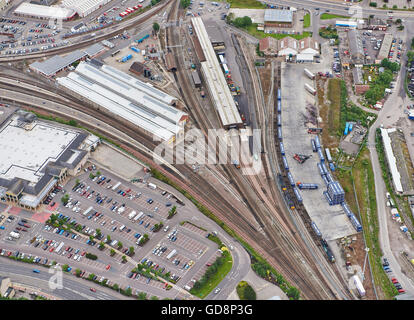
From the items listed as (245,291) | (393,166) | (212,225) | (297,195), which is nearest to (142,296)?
(245,291)

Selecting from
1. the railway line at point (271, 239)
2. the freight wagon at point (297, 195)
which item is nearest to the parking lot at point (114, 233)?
the railway line at point (271, 239)

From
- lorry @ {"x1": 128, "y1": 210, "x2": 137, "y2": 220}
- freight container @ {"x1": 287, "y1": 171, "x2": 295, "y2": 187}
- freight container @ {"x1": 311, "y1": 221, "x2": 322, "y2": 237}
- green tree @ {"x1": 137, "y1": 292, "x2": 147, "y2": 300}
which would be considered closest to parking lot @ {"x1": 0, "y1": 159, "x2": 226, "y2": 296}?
lorry @ {"x1": 128, "y1": 210, "x2": 137, "y2": 220}

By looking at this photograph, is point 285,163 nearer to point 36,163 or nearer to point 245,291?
point 245,291

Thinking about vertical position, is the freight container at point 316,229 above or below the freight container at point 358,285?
above

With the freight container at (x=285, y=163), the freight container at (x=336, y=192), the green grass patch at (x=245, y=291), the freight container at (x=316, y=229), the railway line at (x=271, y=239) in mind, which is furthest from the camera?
the freight container at (x=285, y=163)

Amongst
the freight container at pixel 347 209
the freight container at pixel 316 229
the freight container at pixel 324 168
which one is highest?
the freight container at pixel 324 168

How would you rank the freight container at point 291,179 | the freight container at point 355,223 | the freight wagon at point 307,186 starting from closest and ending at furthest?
1. the freight container at point 355,223
2. the freight wagon at point 307,186
3. the freight container at point 291,179

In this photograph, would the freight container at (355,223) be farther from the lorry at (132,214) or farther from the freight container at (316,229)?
the lorry at (132,214)
